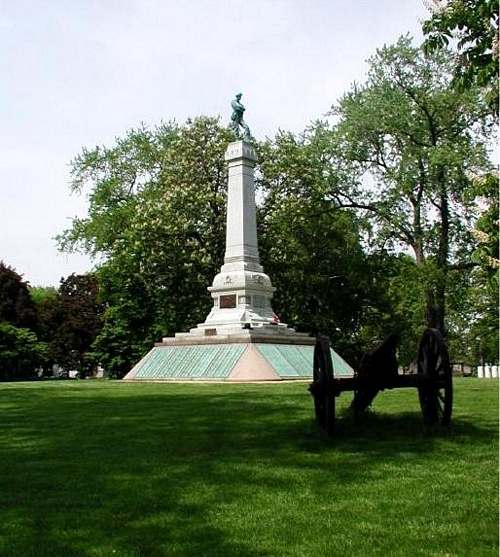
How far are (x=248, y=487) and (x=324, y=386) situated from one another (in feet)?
9.31

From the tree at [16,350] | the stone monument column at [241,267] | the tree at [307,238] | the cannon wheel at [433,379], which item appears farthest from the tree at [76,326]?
the cannon wheel at [433,379]

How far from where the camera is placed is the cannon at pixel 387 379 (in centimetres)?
888

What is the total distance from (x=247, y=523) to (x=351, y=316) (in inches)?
1485

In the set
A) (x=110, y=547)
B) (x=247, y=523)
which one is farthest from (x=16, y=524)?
(x=247, y=523)

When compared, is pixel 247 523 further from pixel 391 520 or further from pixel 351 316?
pixel 351 316

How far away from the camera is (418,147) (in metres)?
32.4

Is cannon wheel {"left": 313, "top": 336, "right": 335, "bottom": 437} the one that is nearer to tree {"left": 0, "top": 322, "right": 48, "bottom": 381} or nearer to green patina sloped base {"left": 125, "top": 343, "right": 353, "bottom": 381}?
green patina sloped base {"left": 125, "top": 343, "right": 353, "bottom": 381}

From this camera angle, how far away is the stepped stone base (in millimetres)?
23875

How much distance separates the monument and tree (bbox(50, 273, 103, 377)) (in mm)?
22291

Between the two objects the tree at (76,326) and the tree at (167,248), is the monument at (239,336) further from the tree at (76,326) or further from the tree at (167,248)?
the tree at (76,326)

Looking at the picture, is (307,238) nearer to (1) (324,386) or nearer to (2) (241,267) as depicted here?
(2) (241,267)

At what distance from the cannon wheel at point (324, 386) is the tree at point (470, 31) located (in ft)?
13.1

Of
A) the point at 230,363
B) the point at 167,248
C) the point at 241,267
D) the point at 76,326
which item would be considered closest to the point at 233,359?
the point at 230,363

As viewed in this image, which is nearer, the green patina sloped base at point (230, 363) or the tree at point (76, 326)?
the green patina sloped base at point (230, 363)
